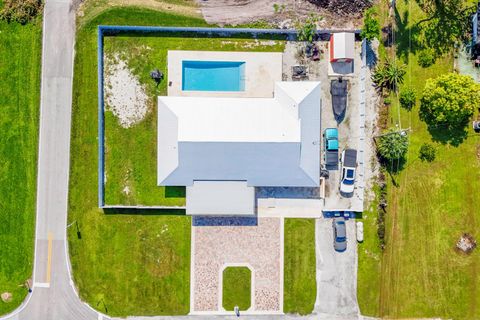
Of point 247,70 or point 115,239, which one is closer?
point 115,239

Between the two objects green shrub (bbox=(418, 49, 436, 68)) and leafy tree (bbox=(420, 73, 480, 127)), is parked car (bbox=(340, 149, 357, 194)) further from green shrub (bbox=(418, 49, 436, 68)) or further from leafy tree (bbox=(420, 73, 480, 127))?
green shrub (bbox=(418, 49, 436, 68))

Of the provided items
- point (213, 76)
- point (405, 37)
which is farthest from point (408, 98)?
point (213, 76)

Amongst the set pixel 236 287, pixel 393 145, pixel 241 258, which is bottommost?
pixel 236 287

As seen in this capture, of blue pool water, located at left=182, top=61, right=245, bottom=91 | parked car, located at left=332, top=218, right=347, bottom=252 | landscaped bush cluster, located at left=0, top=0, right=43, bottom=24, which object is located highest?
landscaped bush cluster, located at left=0, top=0, right=43, bottom=24

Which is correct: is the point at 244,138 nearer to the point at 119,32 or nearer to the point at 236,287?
the point at 236,287

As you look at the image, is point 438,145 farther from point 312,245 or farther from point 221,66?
point 221,66

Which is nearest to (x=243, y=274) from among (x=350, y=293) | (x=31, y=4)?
(x=350, y=293)

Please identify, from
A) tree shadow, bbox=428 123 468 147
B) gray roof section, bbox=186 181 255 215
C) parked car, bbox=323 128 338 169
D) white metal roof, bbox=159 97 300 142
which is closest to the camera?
white metal roof, bbox=159 97 300 142

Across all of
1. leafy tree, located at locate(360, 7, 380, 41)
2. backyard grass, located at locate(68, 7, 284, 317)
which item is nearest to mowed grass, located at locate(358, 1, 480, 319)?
leafy tree, located at locate(360, 7, 380, 41)
